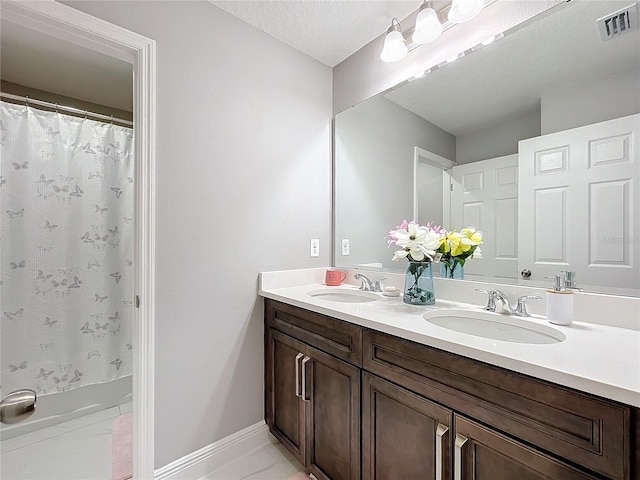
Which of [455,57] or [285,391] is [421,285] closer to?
[285,391]

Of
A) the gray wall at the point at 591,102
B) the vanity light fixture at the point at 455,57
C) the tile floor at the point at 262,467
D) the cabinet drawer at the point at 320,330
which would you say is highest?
the vanity light fixture at the point at 455,57

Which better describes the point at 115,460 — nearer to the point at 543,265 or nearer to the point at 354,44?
→ the point at 543,265

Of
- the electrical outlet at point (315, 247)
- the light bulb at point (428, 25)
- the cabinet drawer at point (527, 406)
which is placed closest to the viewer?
the cabinet drawer at point (527, 406)

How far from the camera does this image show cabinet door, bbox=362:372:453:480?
33.7 inches

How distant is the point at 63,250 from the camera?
186 cm

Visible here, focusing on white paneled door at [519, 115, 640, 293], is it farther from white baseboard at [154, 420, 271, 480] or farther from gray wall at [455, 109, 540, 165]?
white baseboard at [154, 420, 271, 480]

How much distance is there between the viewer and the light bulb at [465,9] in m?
1.21

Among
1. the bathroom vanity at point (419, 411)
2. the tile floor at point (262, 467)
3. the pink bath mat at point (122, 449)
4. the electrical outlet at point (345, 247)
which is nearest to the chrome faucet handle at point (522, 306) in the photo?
the bathroom vanity at point (419, 411)

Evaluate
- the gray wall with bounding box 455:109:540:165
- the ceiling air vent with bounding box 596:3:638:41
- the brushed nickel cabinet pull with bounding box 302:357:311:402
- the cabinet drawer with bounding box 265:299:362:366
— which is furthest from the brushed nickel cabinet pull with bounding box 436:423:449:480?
the ceiling air vent with bounding box 596:3:638:41

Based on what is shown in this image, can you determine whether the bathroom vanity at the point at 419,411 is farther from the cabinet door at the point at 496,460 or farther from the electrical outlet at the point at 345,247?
the electrical outlet at the point at 345,247

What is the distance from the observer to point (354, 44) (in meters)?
1.79

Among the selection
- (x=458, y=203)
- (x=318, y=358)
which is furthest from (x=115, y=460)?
(x=458, y=203)

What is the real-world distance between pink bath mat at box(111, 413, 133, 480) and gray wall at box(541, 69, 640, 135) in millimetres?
2460

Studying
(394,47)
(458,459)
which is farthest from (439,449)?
(394,47)
